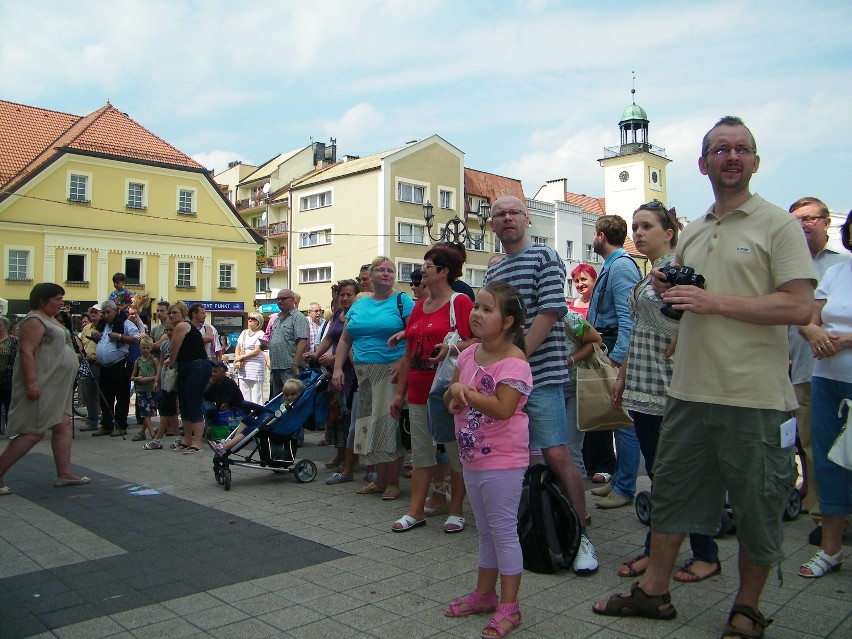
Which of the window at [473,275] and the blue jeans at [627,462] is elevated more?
the window at [473,275]

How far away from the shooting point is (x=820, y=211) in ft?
16.6

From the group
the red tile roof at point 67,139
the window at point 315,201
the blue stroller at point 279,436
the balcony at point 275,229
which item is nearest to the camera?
the blue stroller at point 279,436

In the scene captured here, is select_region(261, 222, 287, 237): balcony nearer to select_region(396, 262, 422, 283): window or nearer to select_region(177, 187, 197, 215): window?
select_region(396, 262, 422, 283): window

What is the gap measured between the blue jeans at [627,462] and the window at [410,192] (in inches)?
1725

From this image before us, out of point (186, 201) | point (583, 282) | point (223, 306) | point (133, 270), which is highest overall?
point (186, 201)

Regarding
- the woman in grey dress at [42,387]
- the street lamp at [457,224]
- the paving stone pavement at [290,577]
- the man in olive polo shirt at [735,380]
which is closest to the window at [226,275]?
the street lamp at [457,224]

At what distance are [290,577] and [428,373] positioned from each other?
1731mm

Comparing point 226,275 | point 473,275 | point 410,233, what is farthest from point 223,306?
point 473,275

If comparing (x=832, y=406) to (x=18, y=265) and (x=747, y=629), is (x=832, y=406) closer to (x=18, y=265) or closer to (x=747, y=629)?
(x=747, y=629)

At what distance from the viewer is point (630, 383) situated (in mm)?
4492

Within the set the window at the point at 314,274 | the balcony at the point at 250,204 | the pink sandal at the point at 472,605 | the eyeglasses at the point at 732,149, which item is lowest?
the pink sandal at the point at 472,605

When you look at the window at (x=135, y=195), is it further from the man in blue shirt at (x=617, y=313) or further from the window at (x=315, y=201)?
the man in blue shirt at (x=617, y=313)

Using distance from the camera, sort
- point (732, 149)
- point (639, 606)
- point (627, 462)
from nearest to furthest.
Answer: point (732, 149)
point (639, 606)
point (627, 462)

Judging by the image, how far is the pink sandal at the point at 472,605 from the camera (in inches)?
139
